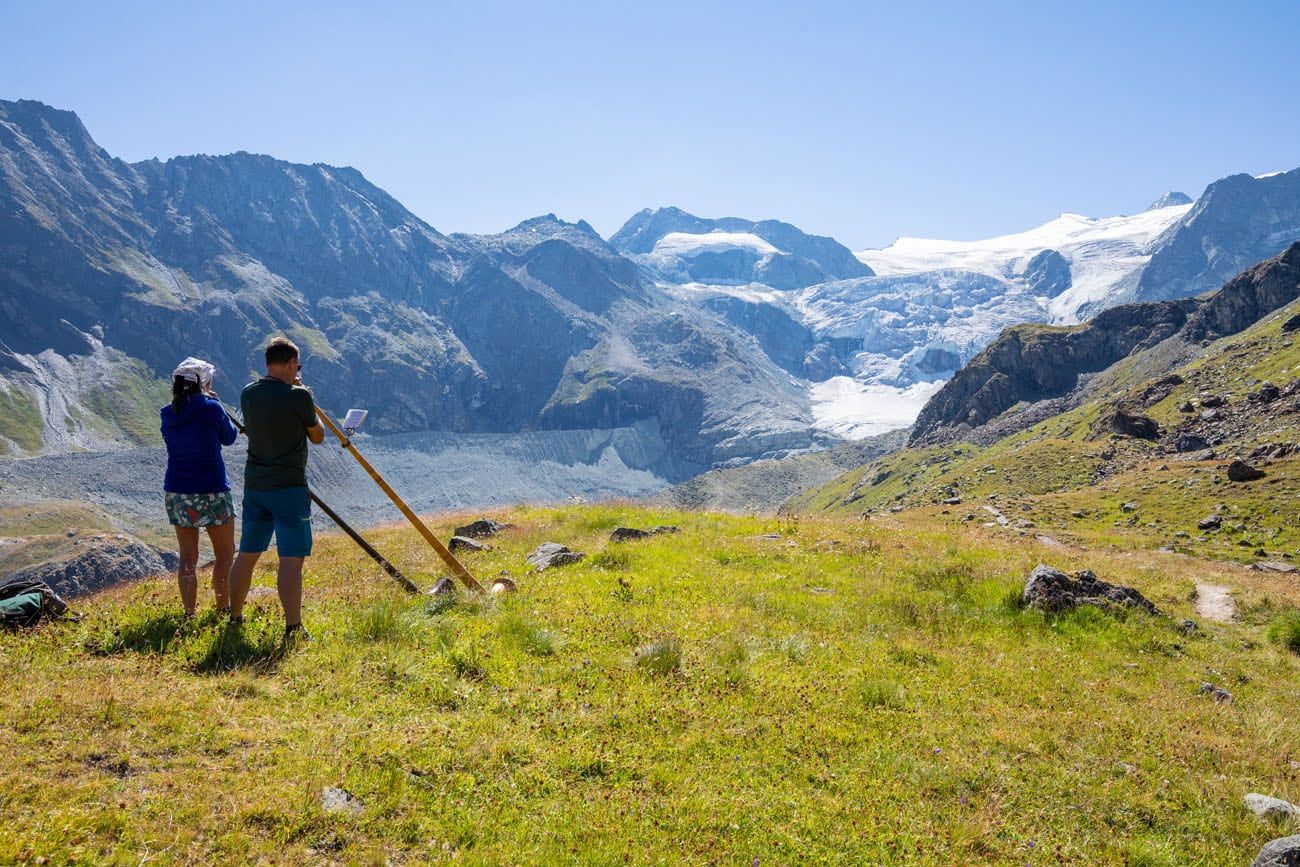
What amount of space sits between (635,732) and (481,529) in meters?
13.6

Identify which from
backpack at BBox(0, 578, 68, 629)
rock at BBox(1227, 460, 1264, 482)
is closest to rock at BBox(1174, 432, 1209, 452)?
rock at BBox(1227, 460, 1264, 482)

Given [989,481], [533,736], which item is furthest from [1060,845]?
[989,481]

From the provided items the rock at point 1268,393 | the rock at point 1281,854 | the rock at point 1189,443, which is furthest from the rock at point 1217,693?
the rock at point 1268,393

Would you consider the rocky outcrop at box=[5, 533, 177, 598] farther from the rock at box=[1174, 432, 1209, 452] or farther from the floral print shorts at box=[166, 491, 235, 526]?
the rock at box=[1174, 432, 1209, 452]

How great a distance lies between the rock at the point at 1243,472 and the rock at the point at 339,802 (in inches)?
2290

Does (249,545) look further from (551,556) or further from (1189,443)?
(1189,443)

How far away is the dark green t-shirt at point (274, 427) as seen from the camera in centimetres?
941

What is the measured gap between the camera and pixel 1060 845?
22.3 feet

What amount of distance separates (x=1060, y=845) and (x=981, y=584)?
8.65 metres

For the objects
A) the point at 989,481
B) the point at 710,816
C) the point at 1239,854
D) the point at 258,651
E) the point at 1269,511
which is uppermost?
the point at 258,651

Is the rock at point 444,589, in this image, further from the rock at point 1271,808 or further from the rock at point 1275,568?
the rock at point 1275,568

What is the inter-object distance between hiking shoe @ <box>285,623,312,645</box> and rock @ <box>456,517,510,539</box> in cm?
1033

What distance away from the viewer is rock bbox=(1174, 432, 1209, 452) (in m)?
73.4

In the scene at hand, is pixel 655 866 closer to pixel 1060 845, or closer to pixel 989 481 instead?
pixel 1060 845
